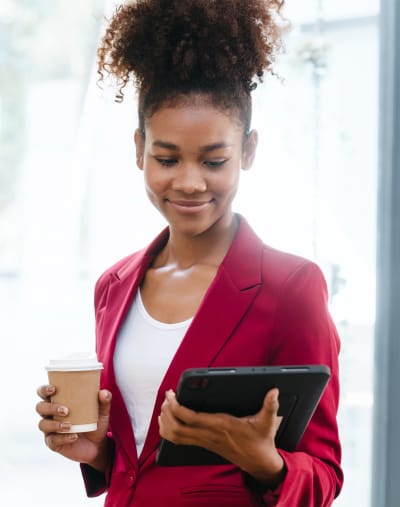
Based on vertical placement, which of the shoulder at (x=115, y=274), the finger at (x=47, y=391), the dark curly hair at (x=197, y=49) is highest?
the dark curly hair at (x=197, y=49)

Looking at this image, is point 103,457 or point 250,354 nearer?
point 250,354

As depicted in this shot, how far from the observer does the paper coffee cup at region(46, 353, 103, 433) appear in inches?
47.7

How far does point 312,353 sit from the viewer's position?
1.14 meters

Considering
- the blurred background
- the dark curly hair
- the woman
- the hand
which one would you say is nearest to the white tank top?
the woman

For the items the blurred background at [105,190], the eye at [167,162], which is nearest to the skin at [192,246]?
the eye at [167,162]

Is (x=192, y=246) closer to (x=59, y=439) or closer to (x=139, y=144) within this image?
(x=139, y=144)

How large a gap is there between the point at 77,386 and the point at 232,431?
31 cm

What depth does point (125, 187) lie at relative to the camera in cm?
244

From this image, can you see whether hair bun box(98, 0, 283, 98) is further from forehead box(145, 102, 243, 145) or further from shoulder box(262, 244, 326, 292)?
shoulder box(262, 244, 326, 292)

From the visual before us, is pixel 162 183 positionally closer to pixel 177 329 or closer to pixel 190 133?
pixel 190 133

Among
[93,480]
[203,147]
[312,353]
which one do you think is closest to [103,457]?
[93,480]

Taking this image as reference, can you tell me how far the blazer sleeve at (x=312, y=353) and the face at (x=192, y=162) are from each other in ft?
0.61

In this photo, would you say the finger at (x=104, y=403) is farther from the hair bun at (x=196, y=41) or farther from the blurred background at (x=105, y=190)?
the blurred background at (x=105, y=190)

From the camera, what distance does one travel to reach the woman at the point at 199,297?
3.81 ft
